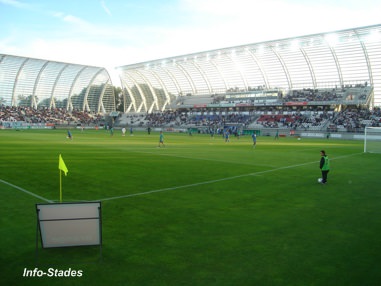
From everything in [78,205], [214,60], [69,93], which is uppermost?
[214,60]

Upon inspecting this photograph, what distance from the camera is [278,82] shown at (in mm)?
76812

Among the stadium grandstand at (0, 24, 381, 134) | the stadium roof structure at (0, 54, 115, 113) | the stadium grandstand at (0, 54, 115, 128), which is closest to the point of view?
the stadium grandstand at (0, 24, 381, 134)

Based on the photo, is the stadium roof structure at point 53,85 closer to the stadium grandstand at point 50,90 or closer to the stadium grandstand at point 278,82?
the stadium grandstand at point 50,90

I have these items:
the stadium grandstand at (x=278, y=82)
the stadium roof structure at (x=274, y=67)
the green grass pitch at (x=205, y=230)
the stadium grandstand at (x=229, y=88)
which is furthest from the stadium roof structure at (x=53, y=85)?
the green grass pitch at (x=205, y=230)

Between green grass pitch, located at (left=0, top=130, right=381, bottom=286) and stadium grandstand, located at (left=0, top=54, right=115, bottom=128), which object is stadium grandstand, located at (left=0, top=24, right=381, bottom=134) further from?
green grass pitch, located at (left=0, top=130, right=381, bottom=286)

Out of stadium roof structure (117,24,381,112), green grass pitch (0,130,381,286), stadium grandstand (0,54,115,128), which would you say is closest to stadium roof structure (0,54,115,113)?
stadium grandstand (0,54,115,128)

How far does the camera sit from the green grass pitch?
611cm

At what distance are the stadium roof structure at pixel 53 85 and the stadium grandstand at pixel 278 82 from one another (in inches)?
638

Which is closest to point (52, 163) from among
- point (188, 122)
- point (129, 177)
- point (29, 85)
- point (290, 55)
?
point (129, 177)

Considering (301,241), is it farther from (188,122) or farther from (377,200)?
(188,122)

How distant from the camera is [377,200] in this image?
39.8 feet

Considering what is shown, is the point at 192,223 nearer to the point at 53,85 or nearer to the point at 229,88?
the point at 229,88

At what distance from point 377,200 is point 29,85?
106 metres

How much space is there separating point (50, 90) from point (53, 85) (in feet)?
6.36
